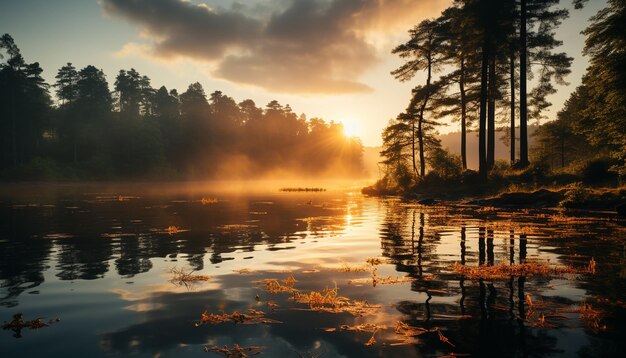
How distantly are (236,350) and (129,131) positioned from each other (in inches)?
3604

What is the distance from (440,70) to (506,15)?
14.6 m

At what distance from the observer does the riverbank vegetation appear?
90.1 feet

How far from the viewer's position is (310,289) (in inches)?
329

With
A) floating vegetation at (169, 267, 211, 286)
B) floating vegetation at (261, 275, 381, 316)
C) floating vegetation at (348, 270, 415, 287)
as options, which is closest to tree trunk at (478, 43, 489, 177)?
floating vegetation at (348, 270, 415, 287)

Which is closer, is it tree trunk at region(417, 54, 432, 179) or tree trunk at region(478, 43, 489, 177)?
tree trunk at region(478, 43, 489, 177)

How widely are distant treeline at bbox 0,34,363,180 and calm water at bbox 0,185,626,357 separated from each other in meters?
72.3

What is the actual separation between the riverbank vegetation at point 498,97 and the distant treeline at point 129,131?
59.8 m

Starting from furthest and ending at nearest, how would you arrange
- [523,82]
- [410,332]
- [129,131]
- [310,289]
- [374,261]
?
[129,131]
[523,82]
[374,261]
[310,289]
[410,332]

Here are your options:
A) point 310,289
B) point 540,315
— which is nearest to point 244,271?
point 310,289

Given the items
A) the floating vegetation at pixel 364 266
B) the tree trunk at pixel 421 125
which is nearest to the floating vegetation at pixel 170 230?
the floating vegetation at pixel 364 266

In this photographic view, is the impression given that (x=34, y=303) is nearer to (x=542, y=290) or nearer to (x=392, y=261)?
(x=392, y=261)

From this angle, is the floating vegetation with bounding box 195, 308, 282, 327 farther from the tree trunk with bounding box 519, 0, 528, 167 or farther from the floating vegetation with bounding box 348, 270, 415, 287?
the tree trunk with bounding box 519, 0, 528, 167

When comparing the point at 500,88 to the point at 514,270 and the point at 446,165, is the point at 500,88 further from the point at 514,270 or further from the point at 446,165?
the point at 514,270

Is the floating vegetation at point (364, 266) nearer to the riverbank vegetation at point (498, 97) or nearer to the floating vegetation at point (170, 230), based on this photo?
the floating vegetation at point (170, 230)
